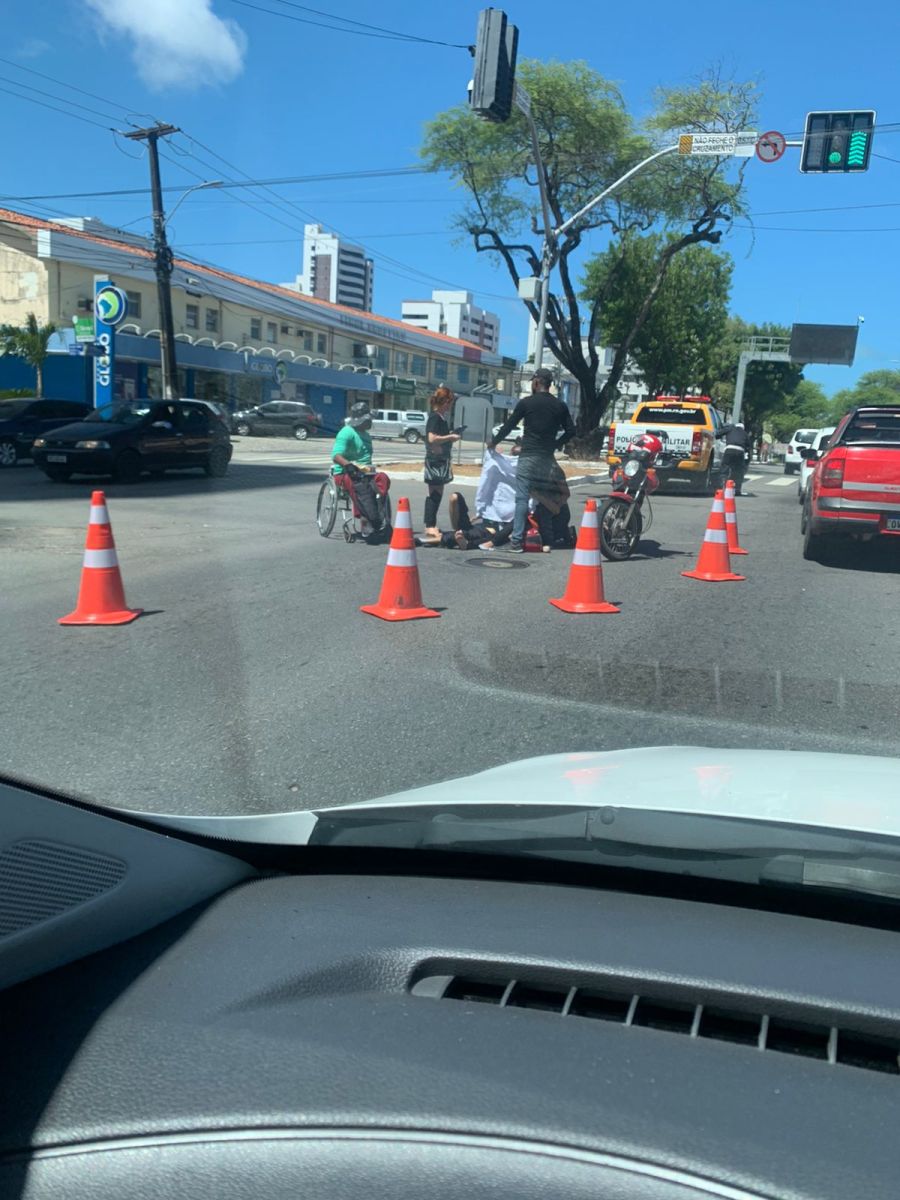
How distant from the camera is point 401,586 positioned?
8.12 meters

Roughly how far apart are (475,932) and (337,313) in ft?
210

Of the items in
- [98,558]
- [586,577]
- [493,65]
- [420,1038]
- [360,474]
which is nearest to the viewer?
[420,1038]

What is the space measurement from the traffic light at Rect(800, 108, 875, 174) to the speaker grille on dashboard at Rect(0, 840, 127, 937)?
57.7ft

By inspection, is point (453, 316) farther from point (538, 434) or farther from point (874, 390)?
point (538, 434)

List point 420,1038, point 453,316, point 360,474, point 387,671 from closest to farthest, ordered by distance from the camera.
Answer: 1. point 420,1038
2. point 387,671
3. point 360,474
4. point 453,316

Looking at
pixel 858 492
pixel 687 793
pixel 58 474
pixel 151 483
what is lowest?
pixel 151 483

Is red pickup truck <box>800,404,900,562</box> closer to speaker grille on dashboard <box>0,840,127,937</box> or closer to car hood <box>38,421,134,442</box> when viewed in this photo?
speaker grille on dashboard <box>0,840,127,937</box>

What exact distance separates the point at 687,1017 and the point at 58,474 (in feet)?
63.4

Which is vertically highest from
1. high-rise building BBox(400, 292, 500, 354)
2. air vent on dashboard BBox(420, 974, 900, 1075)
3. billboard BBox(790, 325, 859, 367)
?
high-rise building BBox(400, 292, 500, 354)

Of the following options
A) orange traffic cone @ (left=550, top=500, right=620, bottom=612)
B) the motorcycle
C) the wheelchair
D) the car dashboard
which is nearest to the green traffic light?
the motorcycle

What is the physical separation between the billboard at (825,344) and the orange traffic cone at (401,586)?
4974cm

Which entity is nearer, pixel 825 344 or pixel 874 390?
pixel 825 344

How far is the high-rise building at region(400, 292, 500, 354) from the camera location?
565 ft

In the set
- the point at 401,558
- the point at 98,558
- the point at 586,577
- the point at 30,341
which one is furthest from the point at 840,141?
the point at 30,341
